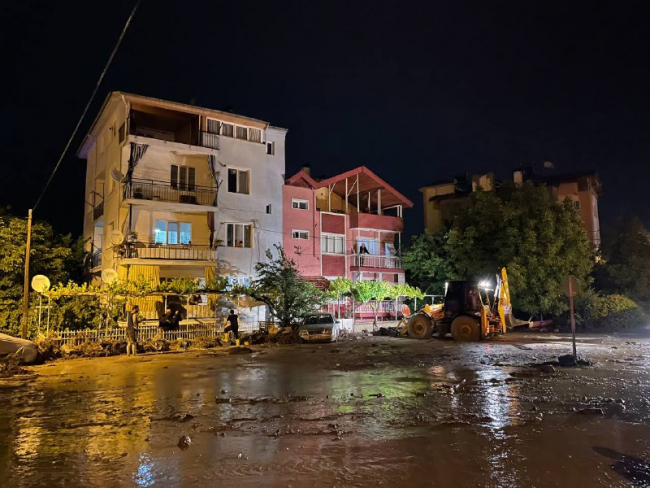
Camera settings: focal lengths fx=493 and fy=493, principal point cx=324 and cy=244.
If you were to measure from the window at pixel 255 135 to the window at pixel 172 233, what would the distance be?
6962 millimetres

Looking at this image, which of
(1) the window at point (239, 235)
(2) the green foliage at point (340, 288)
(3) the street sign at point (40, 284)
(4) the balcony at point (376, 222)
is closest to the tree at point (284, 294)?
(2) the green foliage at point (340, 288)

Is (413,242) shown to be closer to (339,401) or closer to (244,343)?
(244,343)

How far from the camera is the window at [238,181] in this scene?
30641mm

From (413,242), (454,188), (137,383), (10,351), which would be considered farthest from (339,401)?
(454,188)

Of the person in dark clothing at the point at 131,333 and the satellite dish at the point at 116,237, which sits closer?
the person in dark clothing at the point at 131,333

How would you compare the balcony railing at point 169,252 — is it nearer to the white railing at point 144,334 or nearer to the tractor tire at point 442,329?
the white railing at point 144,334

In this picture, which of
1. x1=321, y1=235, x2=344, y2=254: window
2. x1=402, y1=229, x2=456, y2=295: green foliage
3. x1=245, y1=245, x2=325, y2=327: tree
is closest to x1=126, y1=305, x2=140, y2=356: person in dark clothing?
x1=245, y1=245, x2=325, y2=327: tree

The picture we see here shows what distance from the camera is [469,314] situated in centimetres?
2273

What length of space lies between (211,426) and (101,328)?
14946mm

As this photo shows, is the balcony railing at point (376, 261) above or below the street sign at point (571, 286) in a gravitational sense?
above

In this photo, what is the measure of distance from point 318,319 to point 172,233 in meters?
10.3

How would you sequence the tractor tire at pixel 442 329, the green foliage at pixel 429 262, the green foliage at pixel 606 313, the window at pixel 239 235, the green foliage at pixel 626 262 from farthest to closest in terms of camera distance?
the green foliage at pixel 429 262 < the green foliage at pixel 626 262 < the green foliage at pixel 606 313 < the window at pixel 239 235 < the tractor tire at pixel 442 329

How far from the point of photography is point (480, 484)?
17.2 feet

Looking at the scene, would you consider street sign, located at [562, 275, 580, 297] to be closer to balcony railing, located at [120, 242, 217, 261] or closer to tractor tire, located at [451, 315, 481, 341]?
tractor tire, located at [451, 315, 481, 341]
